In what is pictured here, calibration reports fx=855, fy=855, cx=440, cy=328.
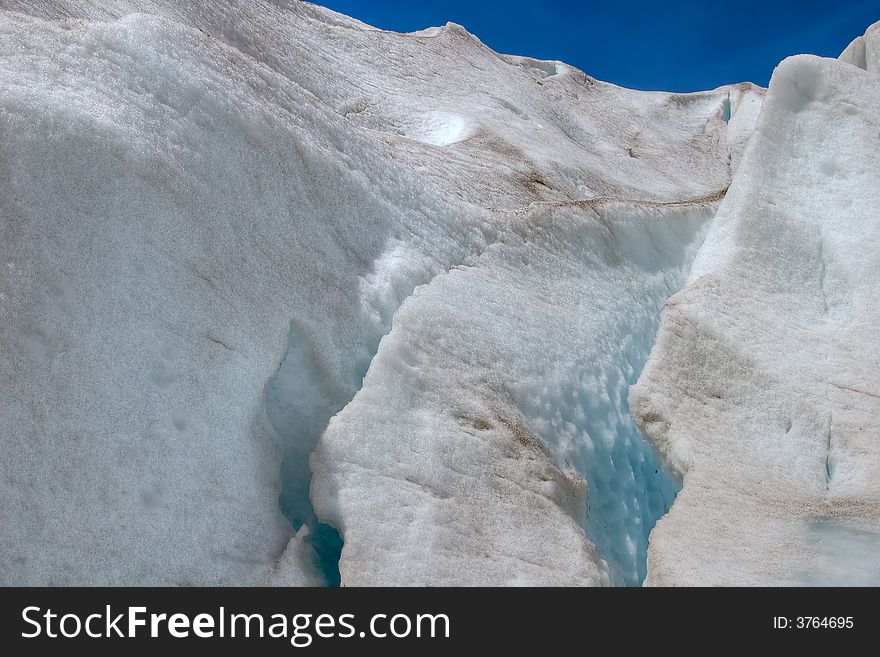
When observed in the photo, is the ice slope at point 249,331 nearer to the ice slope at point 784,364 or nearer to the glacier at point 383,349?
the glacier at point 383,349

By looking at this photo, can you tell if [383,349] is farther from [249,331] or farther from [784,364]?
[784,364]

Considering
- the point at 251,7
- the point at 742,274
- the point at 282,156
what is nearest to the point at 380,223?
the point at 282,156

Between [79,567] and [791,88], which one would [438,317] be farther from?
[791,88]

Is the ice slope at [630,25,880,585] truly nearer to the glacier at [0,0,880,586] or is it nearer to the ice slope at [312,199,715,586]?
the glacier at [0,0,880,586]

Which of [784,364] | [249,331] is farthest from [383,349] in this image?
[784,364]

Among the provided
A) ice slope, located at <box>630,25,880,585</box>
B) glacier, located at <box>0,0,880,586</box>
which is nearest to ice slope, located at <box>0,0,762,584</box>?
glacier, located at <box>0,0,880,586</box>

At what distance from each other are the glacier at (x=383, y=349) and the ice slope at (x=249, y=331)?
0.02 m

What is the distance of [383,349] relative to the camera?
621 centimetres

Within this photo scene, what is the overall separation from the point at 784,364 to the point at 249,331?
15.3 ft

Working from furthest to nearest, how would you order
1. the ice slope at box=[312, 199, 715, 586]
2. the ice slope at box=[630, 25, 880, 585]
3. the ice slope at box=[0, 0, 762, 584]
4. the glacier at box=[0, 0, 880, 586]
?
the ice slope at box=[630, 25, 880, 585]
the ice slope at box=[312, 199, 715, 586]
the glacier at box=[0, 0, 880, 586]
the ice slope at box=[0, 0, 762, 584]

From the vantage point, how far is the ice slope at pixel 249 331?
15.4 feet

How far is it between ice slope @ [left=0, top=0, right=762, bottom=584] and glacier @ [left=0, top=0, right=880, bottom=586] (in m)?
0.02

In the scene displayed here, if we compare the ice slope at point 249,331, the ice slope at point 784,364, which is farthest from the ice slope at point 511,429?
the ice slope at point 784,364

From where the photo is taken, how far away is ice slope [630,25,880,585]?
5629 mm
